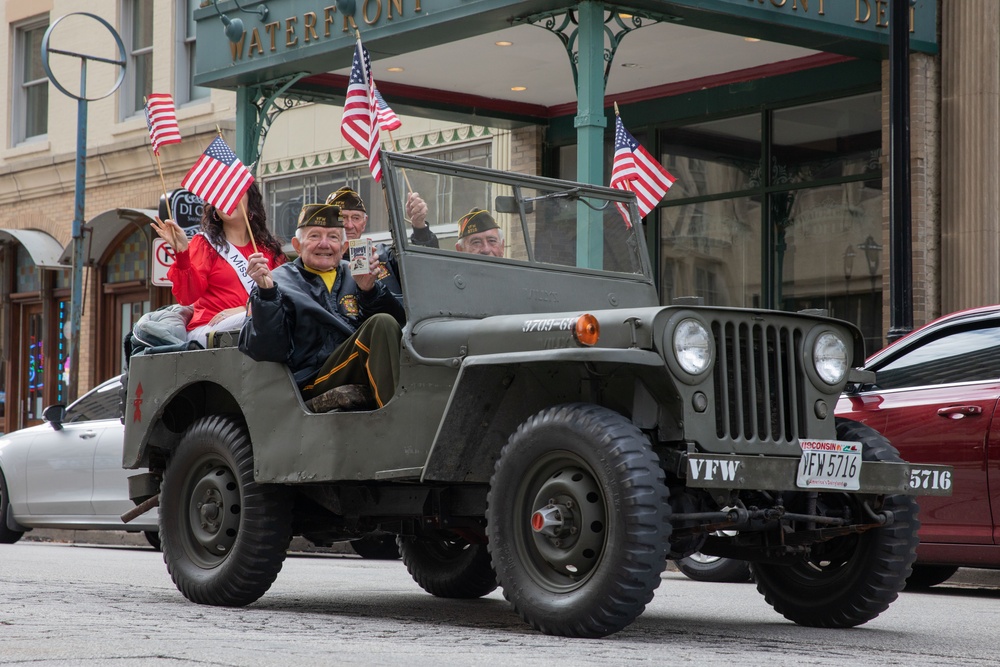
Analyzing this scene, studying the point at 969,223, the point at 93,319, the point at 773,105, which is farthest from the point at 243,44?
the point at 93,319

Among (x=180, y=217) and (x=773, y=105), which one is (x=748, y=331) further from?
(x=180, y=217)

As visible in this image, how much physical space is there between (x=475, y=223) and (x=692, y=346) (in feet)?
5.29

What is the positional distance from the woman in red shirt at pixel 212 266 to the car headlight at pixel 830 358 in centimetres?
309

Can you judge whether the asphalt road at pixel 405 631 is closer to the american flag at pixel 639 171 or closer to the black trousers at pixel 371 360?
the black trousers at pixel 371 360

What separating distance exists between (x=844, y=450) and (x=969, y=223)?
30.0ft

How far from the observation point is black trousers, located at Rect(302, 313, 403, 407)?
6.49 m

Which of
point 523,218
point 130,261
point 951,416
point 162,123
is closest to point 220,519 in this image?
point 523,218

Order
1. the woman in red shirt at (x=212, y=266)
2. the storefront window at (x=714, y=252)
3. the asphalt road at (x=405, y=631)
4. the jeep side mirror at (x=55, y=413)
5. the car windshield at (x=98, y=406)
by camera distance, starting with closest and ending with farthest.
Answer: the asphalt road at (x=405, y=631), the woman in red shirt at (x=212, y=266), the jeep side mirror at (x=55, y=413), the car windshield at (x=98, y=406), the storefront window at (x=714, y=252)

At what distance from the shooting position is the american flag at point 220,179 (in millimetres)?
8445

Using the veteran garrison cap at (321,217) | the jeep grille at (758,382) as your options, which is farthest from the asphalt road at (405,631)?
the veteran garrison cap at (321,217)

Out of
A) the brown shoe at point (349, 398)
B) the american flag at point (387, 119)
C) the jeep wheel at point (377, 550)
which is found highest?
the american flag at point (387, 119)

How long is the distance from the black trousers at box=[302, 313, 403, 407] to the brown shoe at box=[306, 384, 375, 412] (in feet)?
0.16

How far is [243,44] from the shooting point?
52.9ft

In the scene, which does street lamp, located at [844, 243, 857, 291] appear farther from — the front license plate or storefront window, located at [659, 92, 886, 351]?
the front license plate
